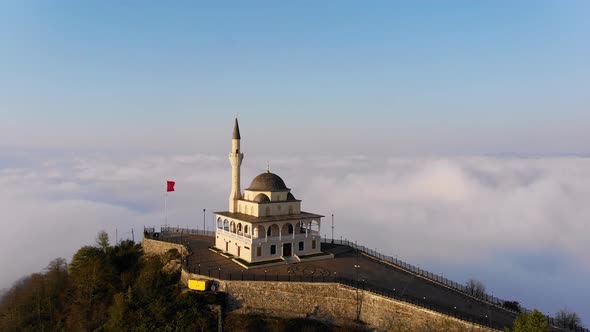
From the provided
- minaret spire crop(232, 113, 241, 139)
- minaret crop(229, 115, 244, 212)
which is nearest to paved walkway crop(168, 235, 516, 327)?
minaret crop(229, 115, 244, 212)

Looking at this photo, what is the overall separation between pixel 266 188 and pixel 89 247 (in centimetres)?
2504

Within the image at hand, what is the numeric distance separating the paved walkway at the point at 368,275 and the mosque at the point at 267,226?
2.52m

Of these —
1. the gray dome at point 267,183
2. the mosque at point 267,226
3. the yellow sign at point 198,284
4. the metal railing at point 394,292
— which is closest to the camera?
the metal railing at point 394,292

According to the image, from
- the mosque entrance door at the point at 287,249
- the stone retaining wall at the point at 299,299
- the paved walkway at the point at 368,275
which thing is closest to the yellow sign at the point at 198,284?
the stone retaining wall at the point at 299,299

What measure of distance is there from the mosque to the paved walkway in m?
2.52

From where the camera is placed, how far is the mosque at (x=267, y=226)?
54750 millimetres

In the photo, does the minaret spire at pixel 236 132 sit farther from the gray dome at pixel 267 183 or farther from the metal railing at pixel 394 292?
the metal railing at pixel 394 292

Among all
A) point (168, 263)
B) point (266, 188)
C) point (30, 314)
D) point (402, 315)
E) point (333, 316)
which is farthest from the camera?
point (266, 188)

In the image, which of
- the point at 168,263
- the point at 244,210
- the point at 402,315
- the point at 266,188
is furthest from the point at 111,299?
the point at 402,315

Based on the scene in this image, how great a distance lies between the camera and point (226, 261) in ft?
180

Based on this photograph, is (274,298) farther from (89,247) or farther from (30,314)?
(30,314)

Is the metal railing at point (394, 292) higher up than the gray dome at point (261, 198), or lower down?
lower down

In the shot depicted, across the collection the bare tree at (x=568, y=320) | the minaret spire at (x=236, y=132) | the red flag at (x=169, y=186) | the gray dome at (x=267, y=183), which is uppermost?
the minaret spire at (x=236, y=132)

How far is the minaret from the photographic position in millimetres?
62094
